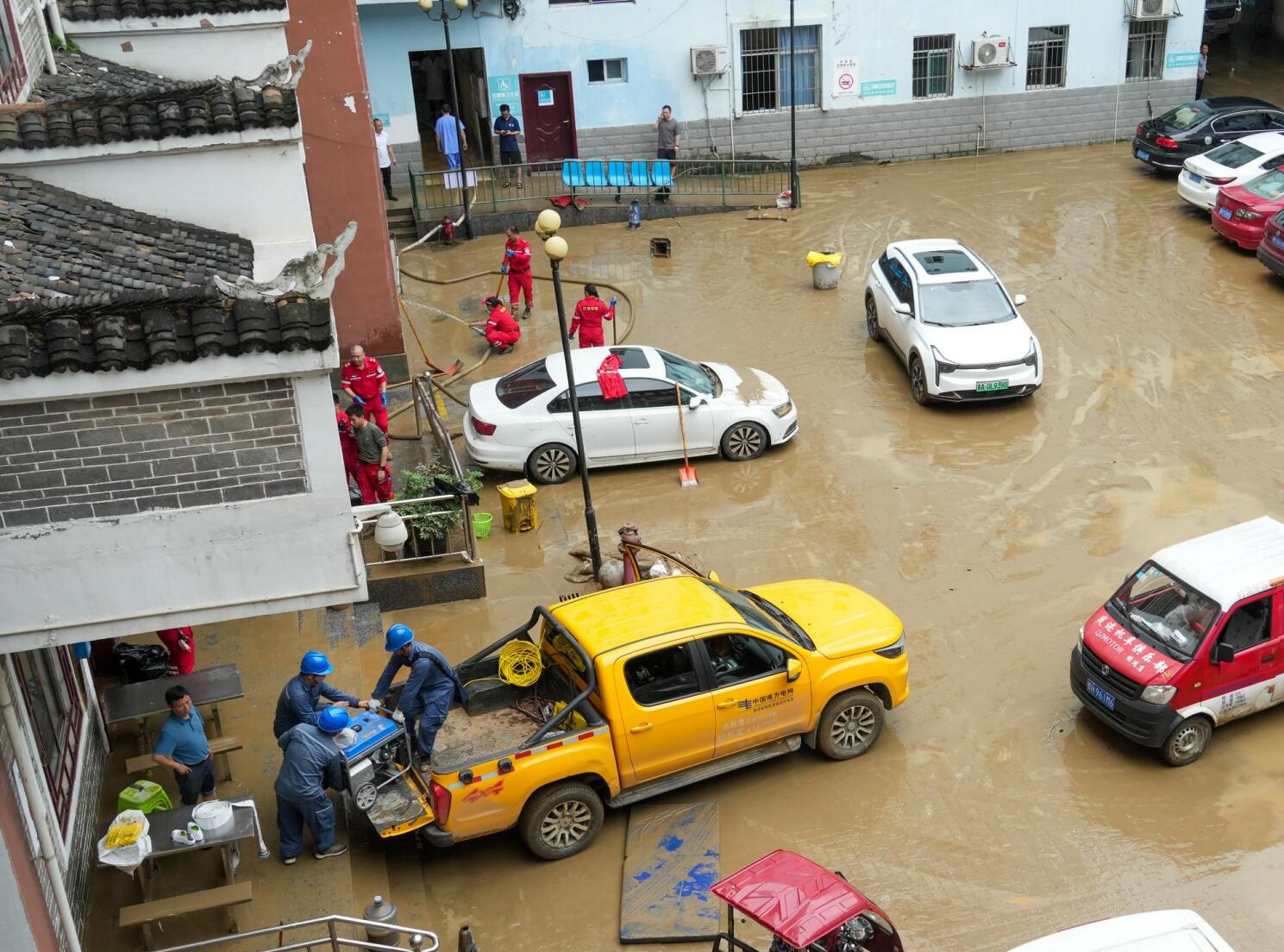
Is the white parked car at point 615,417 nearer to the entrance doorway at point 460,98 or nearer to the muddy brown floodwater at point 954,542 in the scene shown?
the muddy brown floodwater at point 954,542

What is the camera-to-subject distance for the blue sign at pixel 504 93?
88.2ft

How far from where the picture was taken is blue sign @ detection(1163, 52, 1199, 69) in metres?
29.1

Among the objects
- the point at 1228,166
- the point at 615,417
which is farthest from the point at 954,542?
the point at 1228,166

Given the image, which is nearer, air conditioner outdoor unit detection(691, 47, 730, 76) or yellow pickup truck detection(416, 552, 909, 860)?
yellow pickup truck detection(416, 552, 909, 860)

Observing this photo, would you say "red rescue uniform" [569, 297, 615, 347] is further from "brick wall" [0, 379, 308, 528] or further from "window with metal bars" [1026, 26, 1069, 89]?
"window with metal bars" [1026, 26, 1069, 89]

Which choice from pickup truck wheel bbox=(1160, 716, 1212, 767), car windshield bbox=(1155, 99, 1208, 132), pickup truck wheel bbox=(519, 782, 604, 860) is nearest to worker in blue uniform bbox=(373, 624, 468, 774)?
pickup truck wheel bbox=(519, 782, 604, 860)

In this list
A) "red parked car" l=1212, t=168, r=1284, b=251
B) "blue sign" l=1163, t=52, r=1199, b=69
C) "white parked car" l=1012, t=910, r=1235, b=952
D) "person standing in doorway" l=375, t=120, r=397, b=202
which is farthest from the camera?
"blue sign" l=1163, t=52, r=1199, b=69

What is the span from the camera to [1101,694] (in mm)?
10695

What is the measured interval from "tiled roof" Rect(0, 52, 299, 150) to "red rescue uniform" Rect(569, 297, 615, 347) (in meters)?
7.52

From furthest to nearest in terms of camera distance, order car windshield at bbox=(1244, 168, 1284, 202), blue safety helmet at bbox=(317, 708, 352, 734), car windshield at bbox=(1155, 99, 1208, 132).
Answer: car windshield at bbox=(1155, 99, 1208, 132)
car windshield at bbox=(1244, 168, 1284, 202)
blue safety helmet at bbox=(317, 708, 352, 734)

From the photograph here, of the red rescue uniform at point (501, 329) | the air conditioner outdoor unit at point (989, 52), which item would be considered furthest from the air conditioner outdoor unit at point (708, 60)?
the red rescue uniform at point (501, 329)

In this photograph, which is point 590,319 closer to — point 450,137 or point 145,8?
point 145,8

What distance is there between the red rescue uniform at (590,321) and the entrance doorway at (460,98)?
11363mm

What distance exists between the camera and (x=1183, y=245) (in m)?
22.2
